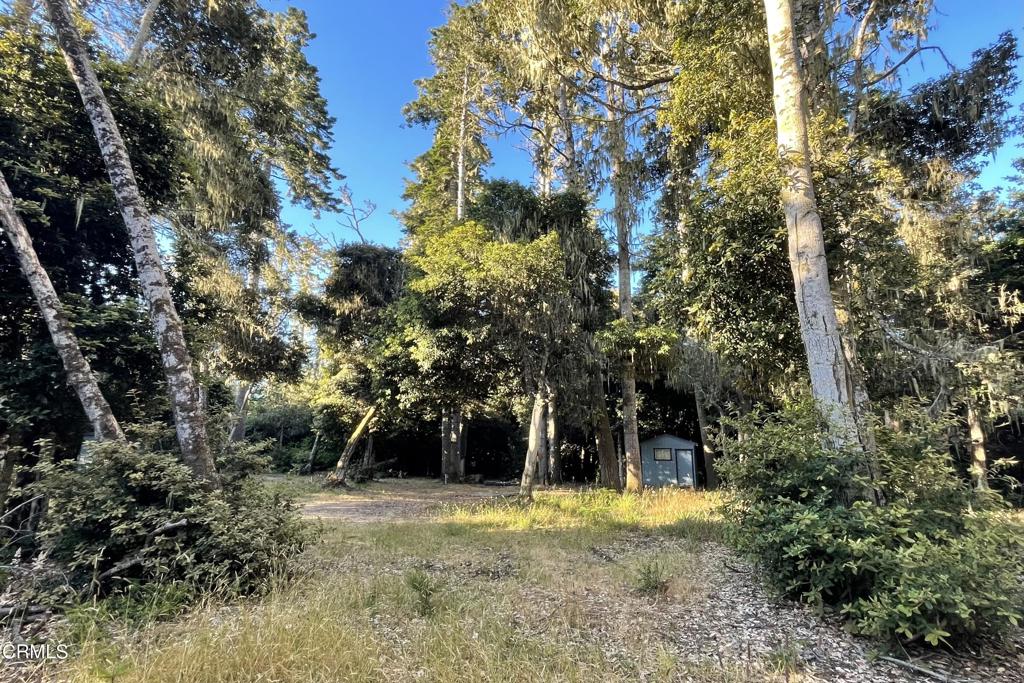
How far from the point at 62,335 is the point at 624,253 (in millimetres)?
10333

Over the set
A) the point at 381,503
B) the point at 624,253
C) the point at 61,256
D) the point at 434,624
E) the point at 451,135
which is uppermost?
the point at 451,135

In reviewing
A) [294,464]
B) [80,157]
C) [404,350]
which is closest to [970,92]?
[404,350]

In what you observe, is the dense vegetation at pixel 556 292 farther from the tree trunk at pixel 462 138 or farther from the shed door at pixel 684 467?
the shed door at pixel 684 467

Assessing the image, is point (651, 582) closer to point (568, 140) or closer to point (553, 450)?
point (568, 140)

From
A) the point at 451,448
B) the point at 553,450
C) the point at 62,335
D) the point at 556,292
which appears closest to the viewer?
the point at 62,335

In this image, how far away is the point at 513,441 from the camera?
21.8 metres

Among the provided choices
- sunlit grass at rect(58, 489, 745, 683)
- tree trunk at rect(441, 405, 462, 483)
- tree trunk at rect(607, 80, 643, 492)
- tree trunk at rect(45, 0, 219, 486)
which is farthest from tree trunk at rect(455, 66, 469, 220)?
sunlit grass at rect(58, 489, 745, 683)

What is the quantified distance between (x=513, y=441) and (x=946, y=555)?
63.5 ft

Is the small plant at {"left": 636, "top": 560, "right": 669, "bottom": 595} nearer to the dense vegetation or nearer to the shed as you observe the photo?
the dense vegetation

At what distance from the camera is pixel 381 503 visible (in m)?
11.4

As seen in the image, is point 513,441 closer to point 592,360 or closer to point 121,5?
point 592,360

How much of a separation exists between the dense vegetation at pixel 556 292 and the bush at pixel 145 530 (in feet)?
0.10

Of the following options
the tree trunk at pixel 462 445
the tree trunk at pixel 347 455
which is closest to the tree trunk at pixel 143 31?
the tree trunk at pixel 347 455

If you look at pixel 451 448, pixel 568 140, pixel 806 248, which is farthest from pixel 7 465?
pixel 451 448
